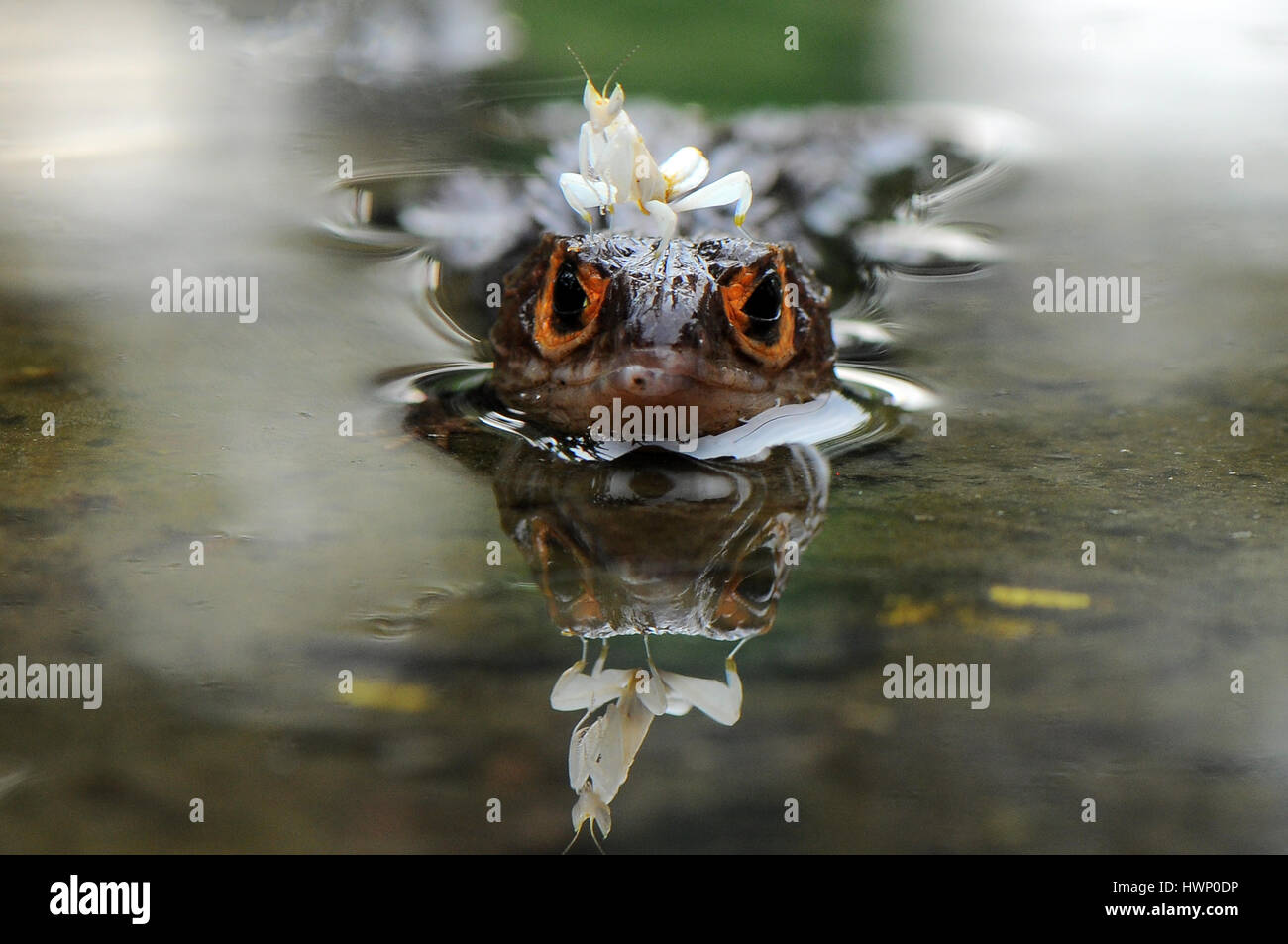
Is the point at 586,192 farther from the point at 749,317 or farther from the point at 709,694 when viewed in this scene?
the point at 709,694

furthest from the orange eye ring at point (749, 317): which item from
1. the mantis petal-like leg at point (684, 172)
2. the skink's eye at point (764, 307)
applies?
the mantis petal-like leg at point (684, 172)

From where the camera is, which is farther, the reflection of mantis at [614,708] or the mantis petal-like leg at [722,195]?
the mantis petal-like leg at [722,195]

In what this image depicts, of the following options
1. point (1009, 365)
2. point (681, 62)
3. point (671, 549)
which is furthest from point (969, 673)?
point (681, 62)

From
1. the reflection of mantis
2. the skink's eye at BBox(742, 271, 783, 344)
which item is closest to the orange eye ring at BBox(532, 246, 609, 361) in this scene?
the skink's eye at BBox(742, 271, 783, 344)

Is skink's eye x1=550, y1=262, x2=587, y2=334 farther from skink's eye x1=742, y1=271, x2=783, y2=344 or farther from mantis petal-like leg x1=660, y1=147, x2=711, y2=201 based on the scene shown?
skink's eye x1=742, y1=271, x2=783, y2=344

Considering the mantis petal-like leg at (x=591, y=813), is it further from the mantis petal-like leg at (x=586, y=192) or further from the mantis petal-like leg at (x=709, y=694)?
the mantis petal-like leg at (x=586, y=192)

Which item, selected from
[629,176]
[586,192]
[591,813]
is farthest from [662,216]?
[591,813]

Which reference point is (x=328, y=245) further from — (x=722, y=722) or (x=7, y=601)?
(x=722, y=722)

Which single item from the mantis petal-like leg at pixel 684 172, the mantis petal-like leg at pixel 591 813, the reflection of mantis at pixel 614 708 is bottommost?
the mantis petal-like leg at pixel 591 813
